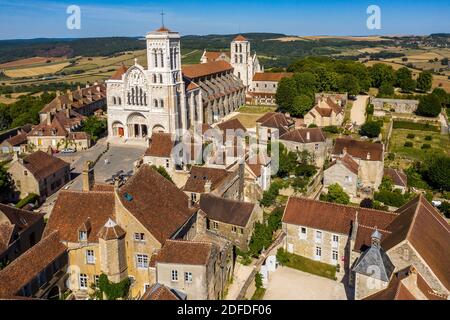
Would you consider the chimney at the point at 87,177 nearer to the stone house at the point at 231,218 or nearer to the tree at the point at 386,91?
the stone house at the point at 231,218

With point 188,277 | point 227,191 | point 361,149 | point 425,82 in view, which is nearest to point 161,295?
point 188,277

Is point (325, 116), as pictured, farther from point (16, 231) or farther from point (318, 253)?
point (16, 231)

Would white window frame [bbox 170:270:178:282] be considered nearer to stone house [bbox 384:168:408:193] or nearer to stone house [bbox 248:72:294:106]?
stone house [bbox 384:168:408:193]

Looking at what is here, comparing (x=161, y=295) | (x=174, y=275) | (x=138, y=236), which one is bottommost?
(x=174, y=275)

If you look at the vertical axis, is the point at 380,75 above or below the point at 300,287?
above

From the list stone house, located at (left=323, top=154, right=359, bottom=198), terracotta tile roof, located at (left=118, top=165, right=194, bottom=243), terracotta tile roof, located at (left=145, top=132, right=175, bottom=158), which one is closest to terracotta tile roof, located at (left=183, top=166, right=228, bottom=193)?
terracotta tile roof, located at (left=118, top=165, right=194, bottom=243)

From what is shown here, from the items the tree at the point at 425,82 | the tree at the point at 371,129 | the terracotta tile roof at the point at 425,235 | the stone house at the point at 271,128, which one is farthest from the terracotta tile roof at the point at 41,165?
the tree at the point at 425,82
